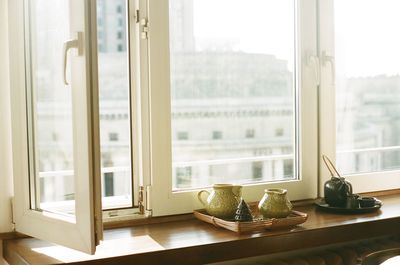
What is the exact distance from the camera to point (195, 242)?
1856 mm

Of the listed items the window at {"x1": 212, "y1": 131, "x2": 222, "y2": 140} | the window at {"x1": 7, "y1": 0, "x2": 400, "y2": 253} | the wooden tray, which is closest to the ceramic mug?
the wooden tray

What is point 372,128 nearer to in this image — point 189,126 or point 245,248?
point 189,126

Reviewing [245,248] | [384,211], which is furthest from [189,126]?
[384,211]

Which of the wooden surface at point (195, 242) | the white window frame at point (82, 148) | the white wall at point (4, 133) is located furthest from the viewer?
the white wall at point (4, 133)

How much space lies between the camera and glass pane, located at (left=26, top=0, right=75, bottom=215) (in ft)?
5.84

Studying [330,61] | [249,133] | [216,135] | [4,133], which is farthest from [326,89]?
[4,133]

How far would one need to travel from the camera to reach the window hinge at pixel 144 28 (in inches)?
82.6

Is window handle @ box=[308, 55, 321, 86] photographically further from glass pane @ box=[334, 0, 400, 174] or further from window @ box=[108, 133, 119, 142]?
window @ box=[108, 133, 119, 142]

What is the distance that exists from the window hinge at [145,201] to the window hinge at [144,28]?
1.84 feet

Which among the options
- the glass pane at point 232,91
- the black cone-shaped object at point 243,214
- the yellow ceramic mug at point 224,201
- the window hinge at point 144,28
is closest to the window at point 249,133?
the glass pane at point 232,91

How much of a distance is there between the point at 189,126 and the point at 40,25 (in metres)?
0.74

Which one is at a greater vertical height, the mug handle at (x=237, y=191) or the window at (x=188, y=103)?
the window at (x=188, y=103)

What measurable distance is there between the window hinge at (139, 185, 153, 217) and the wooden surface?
0.18 feet

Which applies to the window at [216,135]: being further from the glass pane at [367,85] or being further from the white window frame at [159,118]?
the glass pane at [367,85]
